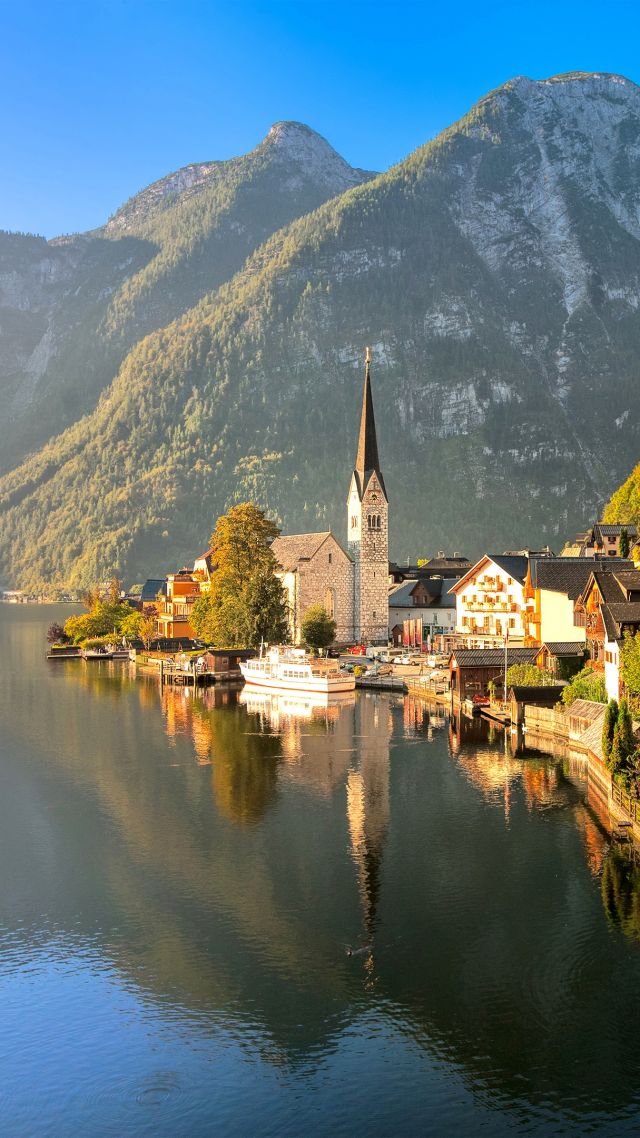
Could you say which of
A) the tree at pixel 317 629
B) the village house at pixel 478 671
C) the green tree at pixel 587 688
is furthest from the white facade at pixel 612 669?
the tree at pixel 317 629

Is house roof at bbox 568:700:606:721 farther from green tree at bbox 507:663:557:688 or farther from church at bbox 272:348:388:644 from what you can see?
church at bbox 272:348:388:644

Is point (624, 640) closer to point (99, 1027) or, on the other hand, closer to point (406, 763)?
point (406, 763)

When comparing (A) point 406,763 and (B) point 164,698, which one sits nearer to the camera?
(A) point 406,763

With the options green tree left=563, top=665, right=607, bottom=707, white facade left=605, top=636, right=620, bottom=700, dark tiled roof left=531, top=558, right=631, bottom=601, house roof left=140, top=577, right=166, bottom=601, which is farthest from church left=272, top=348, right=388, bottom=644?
white facade left=605, top=636, right=620, bottom=700

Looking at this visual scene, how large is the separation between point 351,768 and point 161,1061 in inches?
1380

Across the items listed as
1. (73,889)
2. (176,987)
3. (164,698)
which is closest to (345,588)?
(164,698)

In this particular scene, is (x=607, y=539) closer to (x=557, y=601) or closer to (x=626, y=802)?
(x=557, y=601)

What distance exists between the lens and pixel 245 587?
114m

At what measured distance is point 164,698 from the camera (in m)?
98.2

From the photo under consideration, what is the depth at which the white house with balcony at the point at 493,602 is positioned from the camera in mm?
105938

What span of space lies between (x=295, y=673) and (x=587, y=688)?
122 feet

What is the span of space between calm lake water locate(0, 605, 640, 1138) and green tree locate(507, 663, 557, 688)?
574 inches

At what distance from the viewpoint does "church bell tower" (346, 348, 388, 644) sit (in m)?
130

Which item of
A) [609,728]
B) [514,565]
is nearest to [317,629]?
[514,565]
